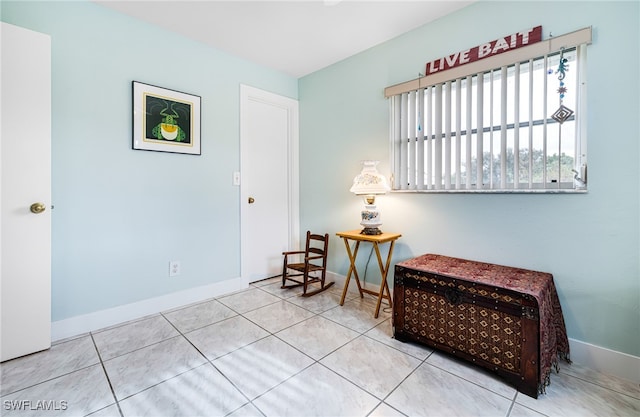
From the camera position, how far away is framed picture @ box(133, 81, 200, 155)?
7.76 ft

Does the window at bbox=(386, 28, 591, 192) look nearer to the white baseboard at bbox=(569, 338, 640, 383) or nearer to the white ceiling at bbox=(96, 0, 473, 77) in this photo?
the white ceiling at bbox=(96, 0, 473, 77)

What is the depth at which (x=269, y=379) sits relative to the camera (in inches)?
63.1

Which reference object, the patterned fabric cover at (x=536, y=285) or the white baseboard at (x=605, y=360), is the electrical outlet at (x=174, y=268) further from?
the white baseboard at (x=605, y=360)

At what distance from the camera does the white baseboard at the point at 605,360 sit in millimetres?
1595

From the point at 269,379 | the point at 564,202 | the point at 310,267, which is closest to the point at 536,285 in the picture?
the point at 564,202

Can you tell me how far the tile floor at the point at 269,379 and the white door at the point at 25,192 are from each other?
0.66 ft

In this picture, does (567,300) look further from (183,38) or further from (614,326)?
(183,38)

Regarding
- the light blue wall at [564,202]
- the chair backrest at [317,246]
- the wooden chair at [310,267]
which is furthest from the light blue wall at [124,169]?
the light blue wall at [564,202]

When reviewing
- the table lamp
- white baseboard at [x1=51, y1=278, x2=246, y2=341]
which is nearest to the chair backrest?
the table lamp

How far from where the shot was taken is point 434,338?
1.86 m

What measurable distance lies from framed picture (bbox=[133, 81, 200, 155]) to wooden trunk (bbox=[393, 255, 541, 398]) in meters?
2.17

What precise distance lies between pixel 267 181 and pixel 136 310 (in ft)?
5.91

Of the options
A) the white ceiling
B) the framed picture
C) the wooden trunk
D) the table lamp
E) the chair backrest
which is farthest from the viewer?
the chair backrest

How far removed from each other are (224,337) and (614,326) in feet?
8.02
